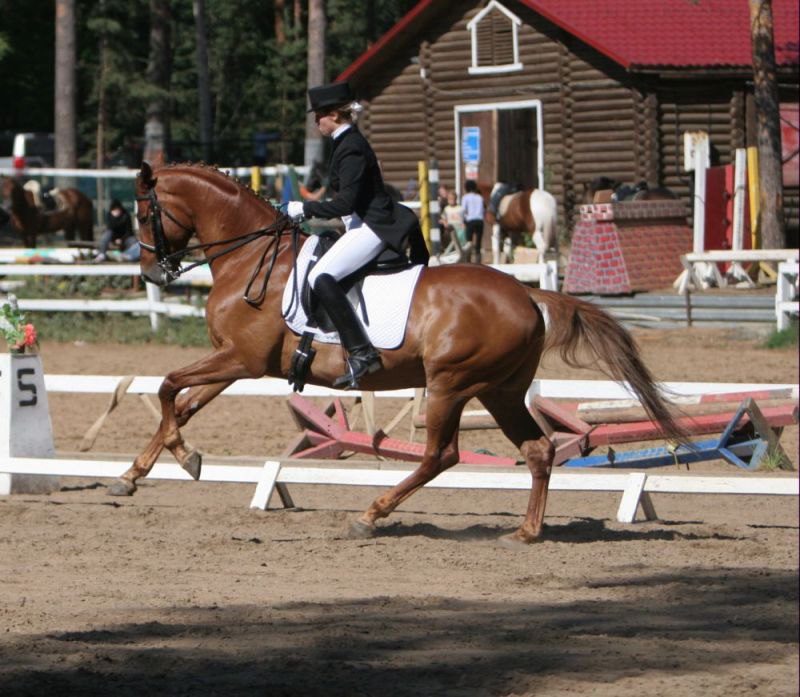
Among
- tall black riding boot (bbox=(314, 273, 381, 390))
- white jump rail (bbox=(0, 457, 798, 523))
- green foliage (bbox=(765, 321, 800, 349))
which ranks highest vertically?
tall black riding boot (bbox=(314, 273, 381, 390))

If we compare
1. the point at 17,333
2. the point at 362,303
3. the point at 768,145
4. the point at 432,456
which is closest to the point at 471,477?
the point at 432,456

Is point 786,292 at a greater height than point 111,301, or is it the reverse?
point 786,292

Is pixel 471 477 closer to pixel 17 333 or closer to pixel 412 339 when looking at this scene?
pixel 412 339

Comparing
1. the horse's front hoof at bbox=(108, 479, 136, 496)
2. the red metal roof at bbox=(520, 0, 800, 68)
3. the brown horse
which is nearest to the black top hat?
the horse's front hoof at bbox=(108, 479, 136, 496)

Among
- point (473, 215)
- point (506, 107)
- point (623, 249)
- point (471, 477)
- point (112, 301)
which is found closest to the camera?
→ point (471, 477)

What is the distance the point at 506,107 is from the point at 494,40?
152 centimetres

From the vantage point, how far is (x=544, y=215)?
25.7 m

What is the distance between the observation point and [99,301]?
880 inches

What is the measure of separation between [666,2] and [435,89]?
5.60 meters

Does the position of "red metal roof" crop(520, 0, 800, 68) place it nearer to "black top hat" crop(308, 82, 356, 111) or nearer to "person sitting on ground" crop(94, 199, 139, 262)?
"person sitting on ground" crop(94, 199, 139, 262)

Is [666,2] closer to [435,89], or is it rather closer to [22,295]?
[435,89]

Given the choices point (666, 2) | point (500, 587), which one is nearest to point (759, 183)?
point (666, 2)

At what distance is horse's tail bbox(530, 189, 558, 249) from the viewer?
25.7m

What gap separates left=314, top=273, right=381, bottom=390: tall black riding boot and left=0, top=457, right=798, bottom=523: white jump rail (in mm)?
854
